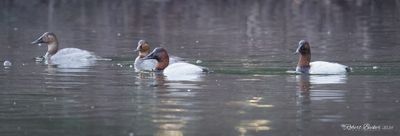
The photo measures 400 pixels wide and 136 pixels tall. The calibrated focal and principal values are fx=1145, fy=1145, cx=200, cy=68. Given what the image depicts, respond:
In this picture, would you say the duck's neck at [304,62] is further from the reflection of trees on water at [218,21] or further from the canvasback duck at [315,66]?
the reflection of trees on water at [218,21]

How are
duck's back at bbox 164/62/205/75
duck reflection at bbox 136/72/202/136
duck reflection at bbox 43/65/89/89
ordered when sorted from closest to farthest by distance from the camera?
duck reflection at bbox 136/72/202/136 < duck reflection at bbox 43/65/89/89 < duck's back at bbox 164/62/205/75

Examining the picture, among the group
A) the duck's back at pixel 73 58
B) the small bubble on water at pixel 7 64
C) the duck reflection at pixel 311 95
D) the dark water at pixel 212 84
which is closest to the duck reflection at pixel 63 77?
the dark water at pixel 212 84

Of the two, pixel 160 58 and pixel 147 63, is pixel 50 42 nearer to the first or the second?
pixel 147 63

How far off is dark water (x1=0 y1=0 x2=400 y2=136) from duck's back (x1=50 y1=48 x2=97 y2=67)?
0.31 meters

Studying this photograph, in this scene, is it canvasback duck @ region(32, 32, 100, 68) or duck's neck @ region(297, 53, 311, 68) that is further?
canvasback duck @ region(32, 32, 100, 68)

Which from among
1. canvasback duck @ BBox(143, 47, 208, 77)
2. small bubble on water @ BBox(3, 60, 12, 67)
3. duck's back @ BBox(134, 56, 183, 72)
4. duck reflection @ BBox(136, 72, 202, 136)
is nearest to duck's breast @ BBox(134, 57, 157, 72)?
duck's back @ BBox(134, 56, 183, 72)

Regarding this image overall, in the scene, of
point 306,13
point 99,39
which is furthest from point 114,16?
point 99,39

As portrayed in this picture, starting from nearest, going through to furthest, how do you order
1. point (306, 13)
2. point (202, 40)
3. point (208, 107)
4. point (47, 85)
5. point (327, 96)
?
point (208, 107)
point (327, 96)
point (47, 85)
point (202, 40)
point (306, 13)

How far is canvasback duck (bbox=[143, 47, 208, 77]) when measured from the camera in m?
17.9

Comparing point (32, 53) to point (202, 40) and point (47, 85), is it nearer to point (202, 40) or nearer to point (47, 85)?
point (202, 40)

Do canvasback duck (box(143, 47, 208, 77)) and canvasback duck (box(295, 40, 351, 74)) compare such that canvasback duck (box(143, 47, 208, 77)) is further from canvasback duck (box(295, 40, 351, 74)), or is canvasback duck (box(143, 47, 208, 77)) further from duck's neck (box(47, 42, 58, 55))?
duck's neck (box(47, 42, 58, 55))

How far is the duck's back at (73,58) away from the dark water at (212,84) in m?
0.31

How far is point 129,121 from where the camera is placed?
12320 mm

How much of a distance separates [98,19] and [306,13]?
27.0 feet
